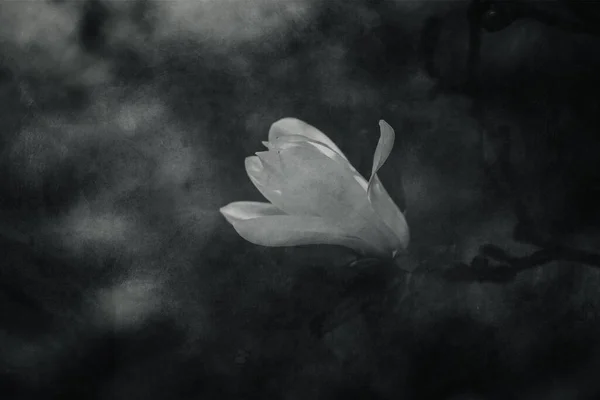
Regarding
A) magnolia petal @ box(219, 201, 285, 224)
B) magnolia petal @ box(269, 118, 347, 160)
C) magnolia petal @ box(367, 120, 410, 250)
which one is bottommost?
magnolia petal @ box(367, 120, 410, 250)

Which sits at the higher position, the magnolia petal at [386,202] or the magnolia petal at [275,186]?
the magnolia petal at [275,186]

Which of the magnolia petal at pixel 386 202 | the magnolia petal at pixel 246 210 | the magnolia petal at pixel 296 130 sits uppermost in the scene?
the magnolia petal at pixel 296 130

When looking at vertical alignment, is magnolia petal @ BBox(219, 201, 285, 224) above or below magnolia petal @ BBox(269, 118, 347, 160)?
below

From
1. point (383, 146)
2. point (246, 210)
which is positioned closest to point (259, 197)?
point (246, 210)

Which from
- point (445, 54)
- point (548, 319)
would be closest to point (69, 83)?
point (445, 54)
